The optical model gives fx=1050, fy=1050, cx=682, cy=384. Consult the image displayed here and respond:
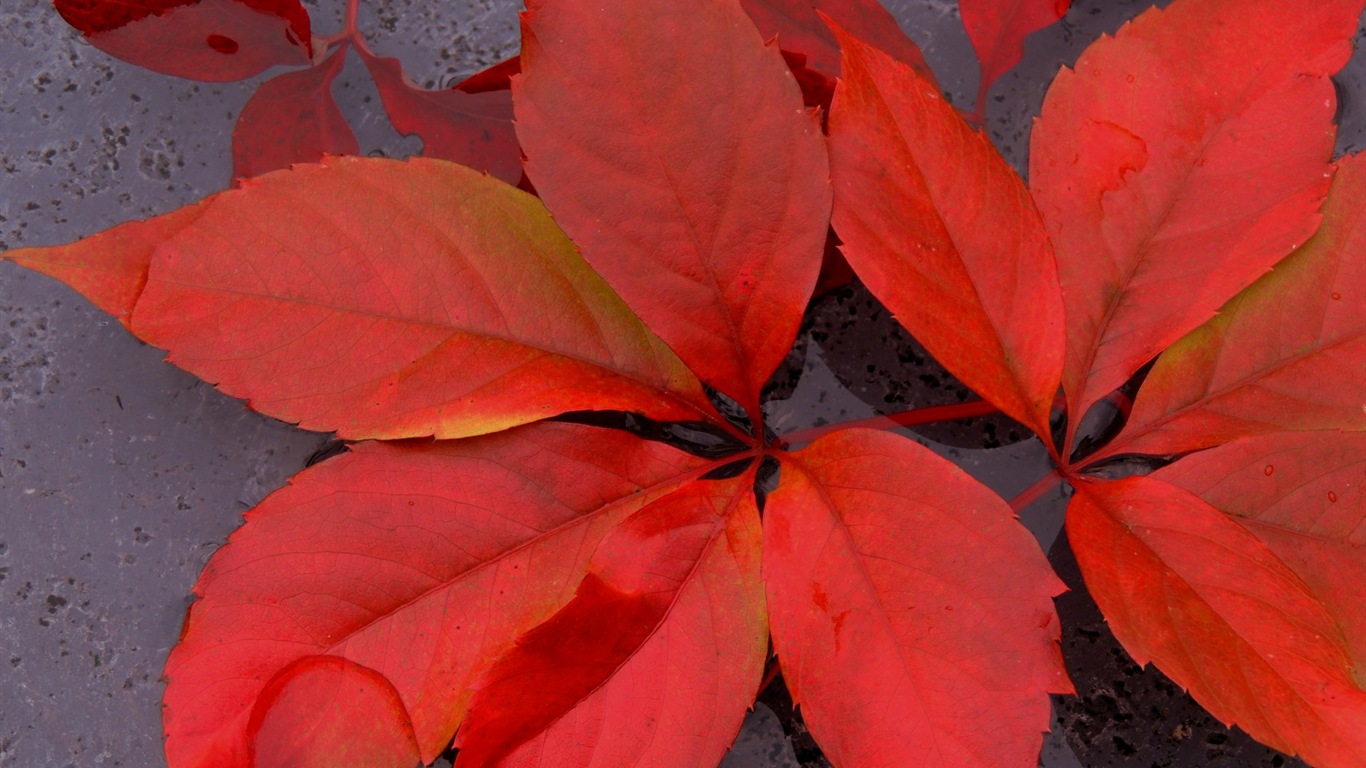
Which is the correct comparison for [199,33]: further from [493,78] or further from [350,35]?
[493,78]

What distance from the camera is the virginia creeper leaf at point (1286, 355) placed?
2.44 feet

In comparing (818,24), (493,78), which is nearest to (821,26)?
(818,24)

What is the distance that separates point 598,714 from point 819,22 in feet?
1.83

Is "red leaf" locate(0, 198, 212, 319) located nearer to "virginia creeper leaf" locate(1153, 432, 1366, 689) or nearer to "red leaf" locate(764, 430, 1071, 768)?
"red leaf" locate(764, 430, 1071, 768)

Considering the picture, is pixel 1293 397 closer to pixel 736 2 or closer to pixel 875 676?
pixel 875 676

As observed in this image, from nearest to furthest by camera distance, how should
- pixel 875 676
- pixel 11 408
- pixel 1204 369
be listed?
1. pixel 875 676
2. pixel 1204 369
3. pixel 11 408

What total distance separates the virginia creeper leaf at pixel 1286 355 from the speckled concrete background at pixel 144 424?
0.12 meters

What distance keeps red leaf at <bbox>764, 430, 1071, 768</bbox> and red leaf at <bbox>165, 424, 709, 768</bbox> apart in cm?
15

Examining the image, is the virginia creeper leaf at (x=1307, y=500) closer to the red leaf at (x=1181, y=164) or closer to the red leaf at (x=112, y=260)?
the red leaf at (x=1181, y=164)

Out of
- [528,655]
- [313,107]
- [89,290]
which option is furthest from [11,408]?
[528,655]

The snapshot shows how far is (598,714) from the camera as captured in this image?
680 millimetres

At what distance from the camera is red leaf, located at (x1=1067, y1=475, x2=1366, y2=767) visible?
652 millimetres

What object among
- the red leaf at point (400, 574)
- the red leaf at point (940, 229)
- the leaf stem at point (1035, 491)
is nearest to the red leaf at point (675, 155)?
the red leaf at point (940, 229)

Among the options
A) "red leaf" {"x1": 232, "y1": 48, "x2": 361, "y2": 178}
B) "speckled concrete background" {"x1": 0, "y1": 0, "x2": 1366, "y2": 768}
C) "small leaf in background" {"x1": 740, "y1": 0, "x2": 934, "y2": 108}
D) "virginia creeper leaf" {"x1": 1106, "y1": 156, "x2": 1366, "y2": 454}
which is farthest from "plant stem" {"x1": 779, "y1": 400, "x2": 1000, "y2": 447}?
"red leaf" {"x1": 232, "y1": 48, "x2": 361, "y2": 178}
